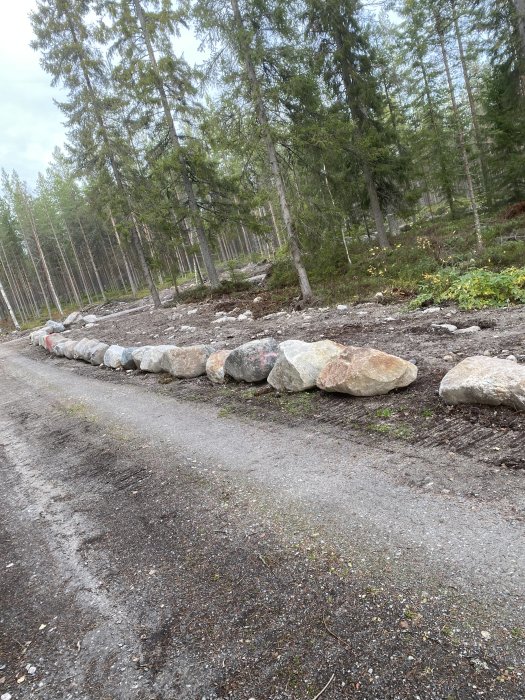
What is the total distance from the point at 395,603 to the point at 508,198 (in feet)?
70.6

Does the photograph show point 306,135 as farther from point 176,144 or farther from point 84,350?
point 84,350

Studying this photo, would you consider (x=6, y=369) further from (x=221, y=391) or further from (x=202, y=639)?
(x=202, y=639)

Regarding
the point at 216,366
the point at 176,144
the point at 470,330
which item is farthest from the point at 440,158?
the point at 216,366

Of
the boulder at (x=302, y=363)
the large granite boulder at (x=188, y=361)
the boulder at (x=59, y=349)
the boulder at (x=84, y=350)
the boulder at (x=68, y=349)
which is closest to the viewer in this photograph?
the boulder at (x=302, y=363)

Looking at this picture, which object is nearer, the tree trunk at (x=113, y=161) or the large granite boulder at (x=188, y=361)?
the large granite boulder at (x=188, y=361)

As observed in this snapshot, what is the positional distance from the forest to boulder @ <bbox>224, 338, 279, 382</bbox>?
4791 millimetres

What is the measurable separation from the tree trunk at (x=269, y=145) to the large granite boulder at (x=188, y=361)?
19.9ft

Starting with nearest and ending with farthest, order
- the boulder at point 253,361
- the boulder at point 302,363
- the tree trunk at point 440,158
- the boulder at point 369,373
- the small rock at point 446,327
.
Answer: the boulder at point 369,373 → the boulder at point 302,363 → the boulder at point 253,361 → the small rock at point 446,327 → the tree trunk at point 440,158

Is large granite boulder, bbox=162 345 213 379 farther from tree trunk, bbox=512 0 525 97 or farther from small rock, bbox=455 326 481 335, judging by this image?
tree trunk, bbox=512 0 525 97

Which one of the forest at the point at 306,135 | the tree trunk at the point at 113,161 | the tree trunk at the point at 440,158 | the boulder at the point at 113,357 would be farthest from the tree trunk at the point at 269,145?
the tree trunk at the point at 440,158

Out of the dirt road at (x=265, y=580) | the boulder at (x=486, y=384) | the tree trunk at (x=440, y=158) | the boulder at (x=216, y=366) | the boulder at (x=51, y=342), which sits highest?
the tree trunk at (x=440, y=158)

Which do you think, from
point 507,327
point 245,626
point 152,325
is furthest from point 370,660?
point 152,325

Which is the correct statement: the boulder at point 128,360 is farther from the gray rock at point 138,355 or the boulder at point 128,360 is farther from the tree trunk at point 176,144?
the tree trunk at point 176,144

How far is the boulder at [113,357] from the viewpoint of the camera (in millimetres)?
9234
